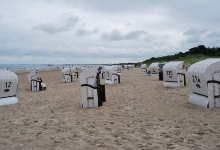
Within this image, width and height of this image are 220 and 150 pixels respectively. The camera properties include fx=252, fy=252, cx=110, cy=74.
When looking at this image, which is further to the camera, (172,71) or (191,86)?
(172,71)

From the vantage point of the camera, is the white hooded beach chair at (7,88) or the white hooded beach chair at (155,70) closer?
the white hooded beach chair at (7,88)

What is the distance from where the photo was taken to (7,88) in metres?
10.9

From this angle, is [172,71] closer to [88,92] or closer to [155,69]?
[88,92]

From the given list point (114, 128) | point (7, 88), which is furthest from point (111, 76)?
point (114, 128)

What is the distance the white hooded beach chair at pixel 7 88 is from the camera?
10.6m

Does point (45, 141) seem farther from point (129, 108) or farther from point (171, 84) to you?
point (171, 84)

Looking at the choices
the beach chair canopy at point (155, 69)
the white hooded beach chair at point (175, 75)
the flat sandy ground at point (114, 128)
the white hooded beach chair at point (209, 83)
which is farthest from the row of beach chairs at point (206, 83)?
the beach chair canopy at point (155, 69)

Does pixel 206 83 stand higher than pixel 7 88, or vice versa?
pixel 206 83

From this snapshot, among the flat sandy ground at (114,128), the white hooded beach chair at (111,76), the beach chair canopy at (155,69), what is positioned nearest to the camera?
the flat sandy ground at (114,128)

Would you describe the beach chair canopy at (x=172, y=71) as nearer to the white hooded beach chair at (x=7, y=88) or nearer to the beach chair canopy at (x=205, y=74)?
the beach chair canopy at (x=205, y=74)

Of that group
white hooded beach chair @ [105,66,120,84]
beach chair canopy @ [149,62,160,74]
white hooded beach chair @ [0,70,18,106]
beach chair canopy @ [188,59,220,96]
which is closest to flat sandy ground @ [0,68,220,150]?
beach chair canopy @ [188,59,220,96]

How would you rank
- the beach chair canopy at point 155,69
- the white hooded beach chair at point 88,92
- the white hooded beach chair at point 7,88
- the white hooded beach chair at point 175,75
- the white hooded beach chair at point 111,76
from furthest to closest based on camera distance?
1. the beach chair canopy at point 155,69
2. the white hooded beach chair at point 111,76
3. the white hooded beach chair at point 175,75
4. the white hooded beach chair at point 7,88
5. the white hooded beach chair at point 88,92

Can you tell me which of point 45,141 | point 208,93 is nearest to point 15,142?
point 45,141

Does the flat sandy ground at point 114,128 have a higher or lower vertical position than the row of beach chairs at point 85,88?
lower
